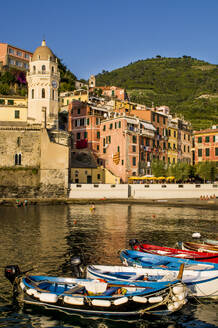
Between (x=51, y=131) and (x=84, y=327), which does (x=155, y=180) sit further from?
(x=84, y=327)

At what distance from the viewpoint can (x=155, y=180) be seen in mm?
77938

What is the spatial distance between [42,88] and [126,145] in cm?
2176

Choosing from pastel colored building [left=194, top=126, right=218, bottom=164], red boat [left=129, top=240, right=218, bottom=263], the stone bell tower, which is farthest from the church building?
red boat [left=129, top=240, right=218, bottom=263]

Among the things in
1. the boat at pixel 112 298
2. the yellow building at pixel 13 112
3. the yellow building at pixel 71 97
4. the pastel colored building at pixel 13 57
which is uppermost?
the pastel colored building at pixel 13 57

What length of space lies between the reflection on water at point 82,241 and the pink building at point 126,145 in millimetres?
23159

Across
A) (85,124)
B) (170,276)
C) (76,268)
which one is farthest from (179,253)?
(85,124)

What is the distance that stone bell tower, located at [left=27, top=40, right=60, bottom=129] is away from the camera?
7406 centimetres

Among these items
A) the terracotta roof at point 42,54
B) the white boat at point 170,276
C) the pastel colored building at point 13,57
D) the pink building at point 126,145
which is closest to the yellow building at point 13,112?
the terracotta roof at point 42,54

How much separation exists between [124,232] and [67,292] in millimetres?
19602

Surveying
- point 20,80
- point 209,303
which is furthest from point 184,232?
point 20,80

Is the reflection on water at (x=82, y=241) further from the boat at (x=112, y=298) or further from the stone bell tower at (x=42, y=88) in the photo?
the stone bell tower at (x=42, y=88)

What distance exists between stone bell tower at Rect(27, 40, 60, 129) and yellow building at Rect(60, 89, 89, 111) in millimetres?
19537

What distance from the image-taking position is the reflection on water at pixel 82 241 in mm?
14164

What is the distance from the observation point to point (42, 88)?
74.6 metres
